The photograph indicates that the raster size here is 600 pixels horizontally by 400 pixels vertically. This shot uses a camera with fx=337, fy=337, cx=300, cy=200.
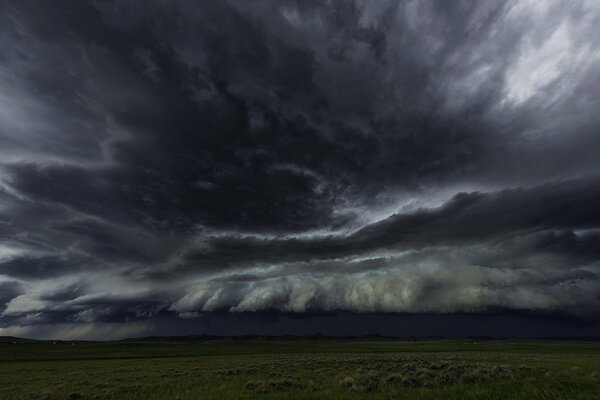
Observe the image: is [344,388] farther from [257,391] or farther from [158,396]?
[158,396]

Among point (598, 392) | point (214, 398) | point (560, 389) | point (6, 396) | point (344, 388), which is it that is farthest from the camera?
point (6, 396)

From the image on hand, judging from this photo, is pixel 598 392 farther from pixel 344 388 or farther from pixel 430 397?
pixel 344 388

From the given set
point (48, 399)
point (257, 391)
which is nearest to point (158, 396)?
point (257, 391)

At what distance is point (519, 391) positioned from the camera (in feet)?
50.6

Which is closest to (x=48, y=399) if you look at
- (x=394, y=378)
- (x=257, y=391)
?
(x=257, y=391)

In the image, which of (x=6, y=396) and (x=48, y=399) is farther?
(x=6, y=396)

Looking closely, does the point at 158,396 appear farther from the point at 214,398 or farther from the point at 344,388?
the point at 344,388

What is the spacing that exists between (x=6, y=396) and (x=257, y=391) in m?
20.1

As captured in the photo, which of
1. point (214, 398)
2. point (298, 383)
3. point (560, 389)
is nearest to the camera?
point (560, 389)

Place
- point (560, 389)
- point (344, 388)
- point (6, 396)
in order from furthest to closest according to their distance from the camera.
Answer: point (6, 396) → point (344, 388) → point (560, 389)

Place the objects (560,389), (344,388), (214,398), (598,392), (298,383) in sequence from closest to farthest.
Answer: (598,392) < (560,389) < (214,398) < (344,388) < (298,383)

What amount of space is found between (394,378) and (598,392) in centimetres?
959

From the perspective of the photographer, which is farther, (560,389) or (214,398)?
(214,398)

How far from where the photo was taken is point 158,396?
64.1ft
